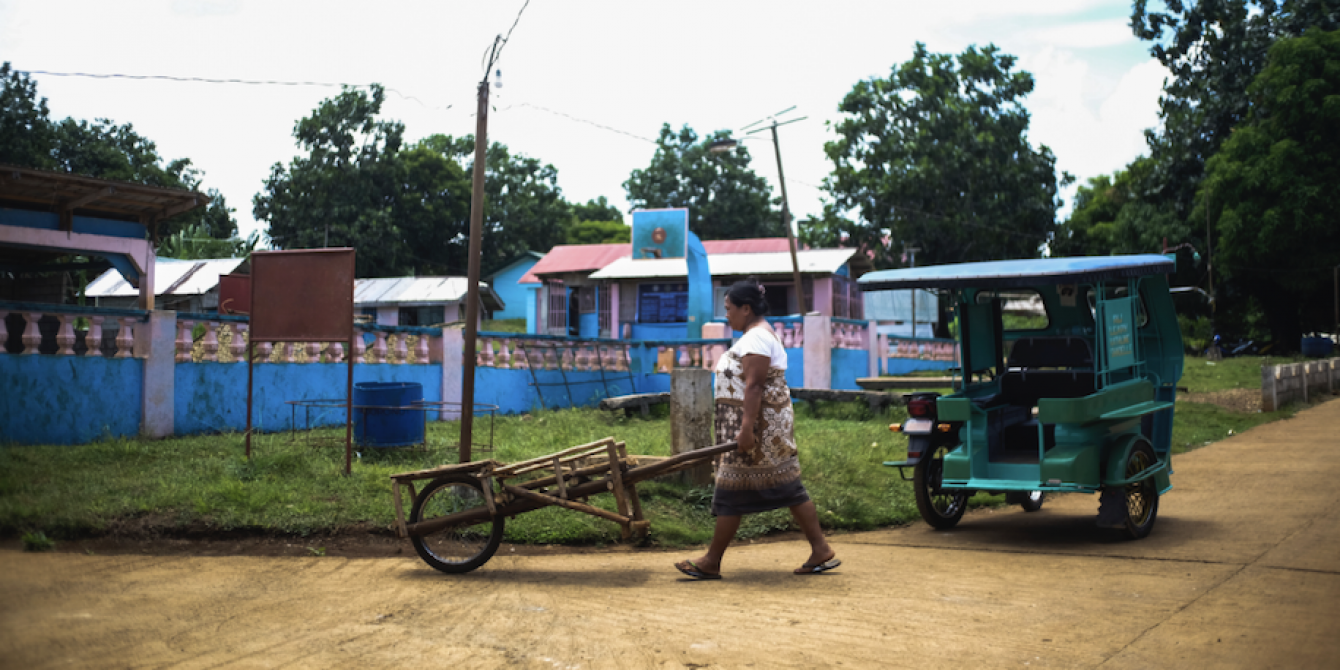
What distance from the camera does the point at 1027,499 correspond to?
8555mm

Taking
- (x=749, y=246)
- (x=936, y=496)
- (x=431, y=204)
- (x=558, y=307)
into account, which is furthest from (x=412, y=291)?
(x=936, y=496)

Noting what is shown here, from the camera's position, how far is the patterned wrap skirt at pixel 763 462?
5945 mm

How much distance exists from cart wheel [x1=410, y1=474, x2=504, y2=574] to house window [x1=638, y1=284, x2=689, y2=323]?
22.0m

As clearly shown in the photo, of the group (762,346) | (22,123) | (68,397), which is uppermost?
(22,123)

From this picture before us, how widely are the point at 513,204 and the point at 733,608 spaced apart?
157 feet

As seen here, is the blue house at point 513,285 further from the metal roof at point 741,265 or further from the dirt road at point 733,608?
the dirt road at point 733,608

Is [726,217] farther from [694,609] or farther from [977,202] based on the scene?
→ [694,609]

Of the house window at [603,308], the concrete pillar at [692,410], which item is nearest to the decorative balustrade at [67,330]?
the concrete pillar at [692,410]

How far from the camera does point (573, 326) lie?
105 ft

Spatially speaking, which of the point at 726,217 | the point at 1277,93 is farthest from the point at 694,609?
the point at 726,217

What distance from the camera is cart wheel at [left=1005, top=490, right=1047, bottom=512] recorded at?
8.45 m

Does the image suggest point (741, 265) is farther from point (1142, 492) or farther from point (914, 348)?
point (1142, 492)

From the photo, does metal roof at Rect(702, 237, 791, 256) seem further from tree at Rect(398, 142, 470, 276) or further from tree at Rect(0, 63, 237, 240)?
tree at Rect(0, 63, 237, 240)

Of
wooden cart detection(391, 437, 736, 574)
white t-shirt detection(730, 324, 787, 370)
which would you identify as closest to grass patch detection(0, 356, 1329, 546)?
wooden cart detection(391, 437, 736, 574)
